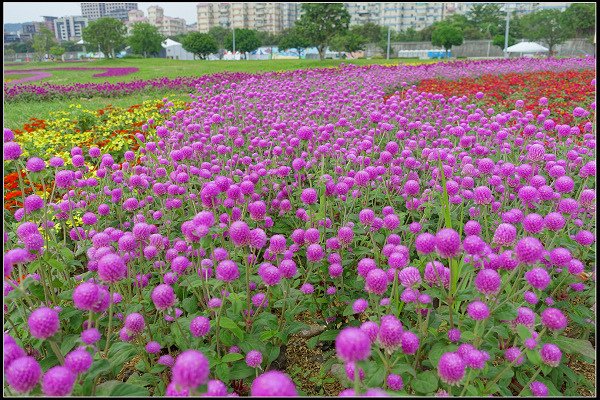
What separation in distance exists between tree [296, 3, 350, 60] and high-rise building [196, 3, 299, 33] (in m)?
78.0

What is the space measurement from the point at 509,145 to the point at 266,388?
12.0ft

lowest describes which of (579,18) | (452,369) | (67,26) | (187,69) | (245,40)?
(452,369)

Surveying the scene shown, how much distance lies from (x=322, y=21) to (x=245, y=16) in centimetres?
9077

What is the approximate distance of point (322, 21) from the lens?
40625 mm

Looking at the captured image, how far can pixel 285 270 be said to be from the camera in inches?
81.9

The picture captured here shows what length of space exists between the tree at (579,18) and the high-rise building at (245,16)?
78.1m

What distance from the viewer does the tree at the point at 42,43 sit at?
205 ft

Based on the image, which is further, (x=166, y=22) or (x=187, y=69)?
(x=166, y=22)

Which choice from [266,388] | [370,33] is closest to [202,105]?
[266,388]

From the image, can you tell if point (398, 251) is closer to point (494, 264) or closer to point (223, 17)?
point (494, 264)

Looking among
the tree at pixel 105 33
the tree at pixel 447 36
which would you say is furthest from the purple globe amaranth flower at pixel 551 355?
the tree at pixel 105 33

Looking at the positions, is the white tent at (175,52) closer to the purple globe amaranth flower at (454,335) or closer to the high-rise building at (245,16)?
the high-rise building at (245,16)

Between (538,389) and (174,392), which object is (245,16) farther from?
(174,392)

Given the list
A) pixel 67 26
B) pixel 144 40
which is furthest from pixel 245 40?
pixel 67 26
